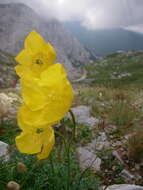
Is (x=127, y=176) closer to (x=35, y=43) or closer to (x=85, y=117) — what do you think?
(x=85, y=117)

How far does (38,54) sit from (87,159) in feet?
8.21

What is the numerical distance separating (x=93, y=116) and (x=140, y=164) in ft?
7.25

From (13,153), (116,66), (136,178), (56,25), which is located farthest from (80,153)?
(56,25)

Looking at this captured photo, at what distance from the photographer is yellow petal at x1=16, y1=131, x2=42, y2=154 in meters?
1.44

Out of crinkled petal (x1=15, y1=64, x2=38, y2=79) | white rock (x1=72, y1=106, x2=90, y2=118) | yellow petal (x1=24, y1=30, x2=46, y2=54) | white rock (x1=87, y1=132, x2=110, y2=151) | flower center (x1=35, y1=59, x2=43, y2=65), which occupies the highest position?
yellow petal (x1=24, y1=30, x2=46, y2=54)

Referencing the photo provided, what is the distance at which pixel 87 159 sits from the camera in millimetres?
3789

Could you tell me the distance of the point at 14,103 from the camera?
6727 millimetres

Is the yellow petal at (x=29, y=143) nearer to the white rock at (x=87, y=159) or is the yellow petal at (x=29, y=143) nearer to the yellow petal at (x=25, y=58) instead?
the yellow petal at (x=25, y=58)

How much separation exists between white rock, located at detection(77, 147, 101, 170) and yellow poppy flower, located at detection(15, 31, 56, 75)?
7.59 feet

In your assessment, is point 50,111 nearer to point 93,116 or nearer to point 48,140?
point 48,140

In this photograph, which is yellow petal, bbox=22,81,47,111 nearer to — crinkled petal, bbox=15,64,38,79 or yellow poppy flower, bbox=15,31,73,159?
yellow poppy flower, bbox=15,31,73,159

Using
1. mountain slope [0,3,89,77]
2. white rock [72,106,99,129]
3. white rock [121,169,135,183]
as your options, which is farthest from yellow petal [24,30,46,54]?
mountain slope [0,3,89,77]

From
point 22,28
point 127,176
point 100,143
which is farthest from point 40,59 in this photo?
point 22,28

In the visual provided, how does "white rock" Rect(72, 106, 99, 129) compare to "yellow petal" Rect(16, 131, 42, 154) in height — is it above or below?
below
